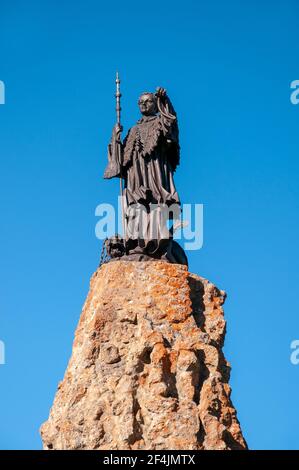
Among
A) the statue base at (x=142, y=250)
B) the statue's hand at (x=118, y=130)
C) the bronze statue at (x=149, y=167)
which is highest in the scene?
the statue's hand at (x=118, y=130)

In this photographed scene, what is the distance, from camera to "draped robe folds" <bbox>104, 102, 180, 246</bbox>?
47750 mm

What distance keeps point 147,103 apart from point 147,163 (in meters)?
1.57

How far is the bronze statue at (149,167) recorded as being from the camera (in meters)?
47.2

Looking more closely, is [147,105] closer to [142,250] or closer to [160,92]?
[160,92]

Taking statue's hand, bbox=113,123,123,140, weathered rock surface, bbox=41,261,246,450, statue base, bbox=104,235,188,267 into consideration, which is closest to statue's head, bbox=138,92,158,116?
statue's hand, bbox=113,123,123,140

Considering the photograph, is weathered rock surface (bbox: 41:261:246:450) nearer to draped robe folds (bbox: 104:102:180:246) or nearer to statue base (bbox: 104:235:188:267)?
statue base (bbox: 104:235:188:267)

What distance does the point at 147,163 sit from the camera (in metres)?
48.4

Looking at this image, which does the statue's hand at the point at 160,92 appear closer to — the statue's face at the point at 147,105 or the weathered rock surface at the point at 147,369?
the statue's face at the point at 147,105

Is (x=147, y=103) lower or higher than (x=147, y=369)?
higher

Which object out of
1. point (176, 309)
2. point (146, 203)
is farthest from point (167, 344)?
point (146, 203)

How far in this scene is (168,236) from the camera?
46844mm

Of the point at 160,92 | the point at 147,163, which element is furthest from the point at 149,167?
the point at 160,92

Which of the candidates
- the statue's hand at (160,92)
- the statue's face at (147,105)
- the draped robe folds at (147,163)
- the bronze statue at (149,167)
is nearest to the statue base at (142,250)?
the bronze statue at (149,167)

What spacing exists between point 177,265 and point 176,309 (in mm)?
1463
